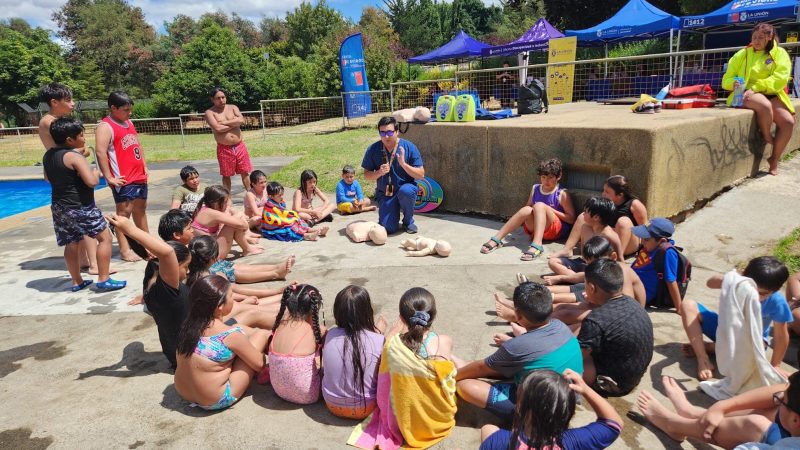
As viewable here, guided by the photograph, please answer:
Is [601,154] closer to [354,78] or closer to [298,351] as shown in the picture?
[298,351]

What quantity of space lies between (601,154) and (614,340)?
318 centimetres

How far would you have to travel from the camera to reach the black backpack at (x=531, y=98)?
8359mm

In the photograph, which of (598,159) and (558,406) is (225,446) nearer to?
(558,406)

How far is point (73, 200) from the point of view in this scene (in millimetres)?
5195

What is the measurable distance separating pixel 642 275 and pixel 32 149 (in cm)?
2401

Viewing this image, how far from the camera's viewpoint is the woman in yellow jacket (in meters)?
6.61

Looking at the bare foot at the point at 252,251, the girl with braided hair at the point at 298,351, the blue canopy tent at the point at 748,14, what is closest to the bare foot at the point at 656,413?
the girl with braided hair at the point at 298,351

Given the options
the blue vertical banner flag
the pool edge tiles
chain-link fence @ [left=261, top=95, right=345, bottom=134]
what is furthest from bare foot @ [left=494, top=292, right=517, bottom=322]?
chain-link fence @ [left=261, top=95, right=345, bottom=134]

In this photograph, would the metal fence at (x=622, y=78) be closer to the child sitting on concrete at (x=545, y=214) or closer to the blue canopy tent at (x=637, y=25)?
the blue canopy tent at (x=637, y=25)

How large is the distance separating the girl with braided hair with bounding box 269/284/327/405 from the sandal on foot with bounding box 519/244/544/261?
2.83 m

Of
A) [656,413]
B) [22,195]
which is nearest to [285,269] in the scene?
[656,413]

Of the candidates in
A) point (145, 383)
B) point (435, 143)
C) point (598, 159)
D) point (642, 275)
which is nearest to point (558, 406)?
point (642, 275)

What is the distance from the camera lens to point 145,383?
357cm

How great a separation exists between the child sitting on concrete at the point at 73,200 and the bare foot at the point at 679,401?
196 inches
